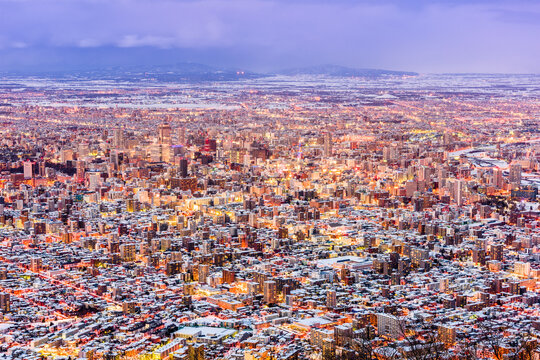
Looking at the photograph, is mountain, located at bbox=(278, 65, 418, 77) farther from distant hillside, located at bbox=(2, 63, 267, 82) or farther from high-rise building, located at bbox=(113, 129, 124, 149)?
high-rise building, located at bbox=(113, 129, 124, 149)

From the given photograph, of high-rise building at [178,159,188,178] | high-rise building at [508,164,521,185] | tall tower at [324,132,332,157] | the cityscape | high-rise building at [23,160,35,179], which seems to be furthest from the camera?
tall tower at [324,132,332,157]

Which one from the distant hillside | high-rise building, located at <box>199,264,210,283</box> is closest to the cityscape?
high-rise building, located at <box>199,264,210,283</box>

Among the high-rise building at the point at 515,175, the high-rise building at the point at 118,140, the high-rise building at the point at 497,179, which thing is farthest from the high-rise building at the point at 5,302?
the high-rise building at the point at 118,140

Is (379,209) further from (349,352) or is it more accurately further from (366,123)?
(366,123)

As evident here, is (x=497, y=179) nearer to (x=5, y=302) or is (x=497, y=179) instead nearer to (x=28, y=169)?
(x=28, y=169)

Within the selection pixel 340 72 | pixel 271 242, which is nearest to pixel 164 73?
pixel 340 72

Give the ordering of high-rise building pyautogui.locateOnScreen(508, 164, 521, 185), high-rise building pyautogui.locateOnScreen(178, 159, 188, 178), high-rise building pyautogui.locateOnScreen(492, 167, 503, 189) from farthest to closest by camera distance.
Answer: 1. high-rise building pyautogui.locateOnScreen(178, 159, 188, 178)
2. high-rise building pyautogui.locateOnScreen(508, 164, 521, 185)
3. high-rise building pyautogui.locateOnScreen(492, 167, 503, 189)

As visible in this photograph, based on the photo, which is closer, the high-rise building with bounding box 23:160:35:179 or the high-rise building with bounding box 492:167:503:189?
the high-rise building with bounding box 492:167:503:189

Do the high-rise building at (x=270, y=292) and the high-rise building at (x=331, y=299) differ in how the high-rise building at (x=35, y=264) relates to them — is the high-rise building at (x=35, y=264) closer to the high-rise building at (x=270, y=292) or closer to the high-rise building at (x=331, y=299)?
the high-rise building at (x=270, y=292)

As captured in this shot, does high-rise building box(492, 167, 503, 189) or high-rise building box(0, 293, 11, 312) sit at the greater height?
high-rise building box(492, 167, 503, 189)
